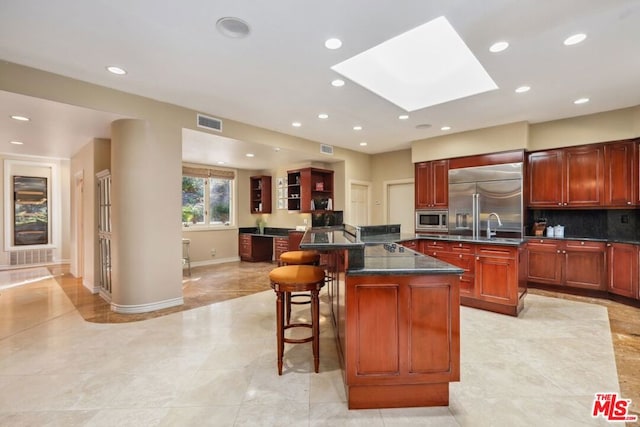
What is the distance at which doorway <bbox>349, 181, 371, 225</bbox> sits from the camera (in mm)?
7128

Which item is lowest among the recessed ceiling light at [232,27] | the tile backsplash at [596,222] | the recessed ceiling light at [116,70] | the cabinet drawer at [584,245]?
the cabinet drawer at [584,245]

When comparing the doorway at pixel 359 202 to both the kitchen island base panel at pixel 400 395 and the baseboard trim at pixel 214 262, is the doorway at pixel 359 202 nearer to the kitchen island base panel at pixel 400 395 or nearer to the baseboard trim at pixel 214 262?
the baseboard trim at pixel 214 262

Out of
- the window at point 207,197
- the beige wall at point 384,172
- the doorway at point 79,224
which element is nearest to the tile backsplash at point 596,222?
the beige wall at point 384,172

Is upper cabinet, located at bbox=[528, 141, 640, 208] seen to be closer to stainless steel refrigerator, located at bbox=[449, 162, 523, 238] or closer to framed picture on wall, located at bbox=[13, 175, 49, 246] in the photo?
stainless steel refrigerator, located at bbox=[449, 162, 523, 238]

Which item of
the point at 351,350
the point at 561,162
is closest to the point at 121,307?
the point at 351,350

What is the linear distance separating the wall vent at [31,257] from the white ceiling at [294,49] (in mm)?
4072

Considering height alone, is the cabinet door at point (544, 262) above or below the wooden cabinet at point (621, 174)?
below

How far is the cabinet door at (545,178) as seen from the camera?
482 cm

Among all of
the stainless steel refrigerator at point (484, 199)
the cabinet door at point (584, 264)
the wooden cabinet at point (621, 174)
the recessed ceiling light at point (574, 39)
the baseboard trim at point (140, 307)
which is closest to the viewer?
the recessed ceiling light at point (574, 39)

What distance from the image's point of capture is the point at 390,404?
1.90 metres

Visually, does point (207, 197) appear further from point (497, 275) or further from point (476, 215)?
point (497, 275)

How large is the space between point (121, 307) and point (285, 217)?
15.0 feet

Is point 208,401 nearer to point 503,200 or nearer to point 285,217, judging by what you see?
point 503,200

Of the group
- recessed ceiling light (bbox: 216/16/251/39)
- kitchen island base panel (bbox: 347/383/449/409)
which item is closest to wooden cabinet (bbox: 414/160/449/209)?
kitchen island base panel (bbox: 347/383/449/409)
